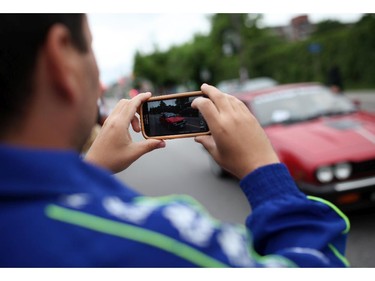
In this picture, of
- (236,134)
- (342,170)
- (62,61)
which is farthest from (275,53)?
(62,61)

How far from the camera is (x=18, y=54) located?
702mm

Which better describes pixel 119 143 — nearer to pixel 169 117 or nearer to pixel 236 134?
pixel 169 117

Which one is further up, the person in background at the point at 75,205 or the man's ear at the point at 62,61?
the man's ear at the point at 62,61

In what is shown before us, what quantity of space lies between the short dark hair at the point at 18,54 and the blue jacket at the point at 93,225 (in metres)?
0.08

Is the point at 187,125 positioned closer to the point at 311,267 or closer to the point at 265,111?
the point at 311,267

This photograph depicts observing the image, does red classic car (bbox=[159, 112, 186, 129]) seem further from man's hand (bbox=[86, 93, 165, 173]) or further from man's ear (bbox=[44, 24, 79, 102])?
man's ear (bbox=[44, 24, 79, 102])

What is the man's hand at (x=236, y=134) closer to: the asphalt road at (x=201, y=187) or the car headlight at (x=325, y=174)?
the asphalt road at (x=201, y=187)

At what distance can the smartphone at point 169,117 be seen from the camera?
119 cm

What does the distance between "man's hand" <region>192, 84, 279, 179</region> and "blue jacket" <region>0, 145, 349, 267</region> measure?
19cm

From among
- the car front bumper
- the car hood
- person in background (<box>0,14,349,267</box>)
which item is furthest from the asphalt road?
the car hood

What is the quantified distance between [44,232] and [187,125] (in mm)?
645

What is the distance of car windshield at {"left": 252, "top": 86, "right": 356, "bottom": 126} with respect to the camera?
16.9 ft

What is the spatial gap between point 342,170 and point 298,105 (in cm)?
157

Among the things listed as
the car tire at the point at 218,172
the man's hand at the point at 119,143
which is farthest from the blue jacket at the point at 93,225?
the car tire at the point at 218,172
